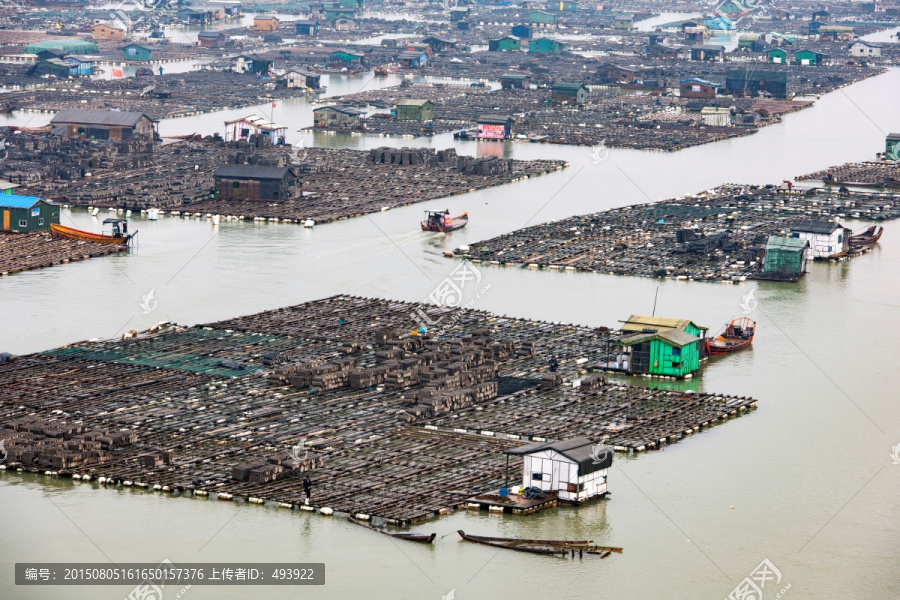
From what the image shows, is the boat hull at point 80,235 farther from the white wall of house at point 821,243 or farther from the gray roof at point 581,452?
the gray roof at point 581,452

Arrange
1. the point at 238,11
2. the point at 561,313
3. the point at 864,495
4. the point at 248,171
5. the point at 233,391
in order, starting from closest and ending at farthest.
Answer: the point at 864,495 → the point at 233,391 → the point at 561,313 → the point at 248,171 → the point at 238,11

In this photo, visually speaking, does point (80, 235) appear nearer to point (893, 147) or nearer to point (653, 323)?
point (653, 323)

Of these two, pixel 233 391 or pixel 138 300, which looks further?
pixel 138 300

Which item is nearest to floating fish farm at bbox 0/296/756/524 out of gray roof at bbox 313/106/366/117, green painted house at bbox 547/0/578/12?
gray roof at bbox 313/106/366/117

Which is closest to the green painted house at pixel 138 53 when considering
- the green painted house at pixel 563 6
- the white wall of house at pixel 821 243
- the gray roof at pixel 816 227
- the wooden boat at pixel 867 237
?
the green painted house at pixel 563 6

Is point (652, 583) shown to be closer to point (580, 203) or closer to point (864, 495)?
point (864, 495)

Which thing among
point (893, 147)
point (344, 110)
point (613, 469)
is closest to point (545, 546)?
point (613, 469)

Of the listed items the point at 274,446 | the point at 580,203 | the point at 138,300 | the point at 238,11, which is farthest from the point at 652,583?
the point at 238,11
